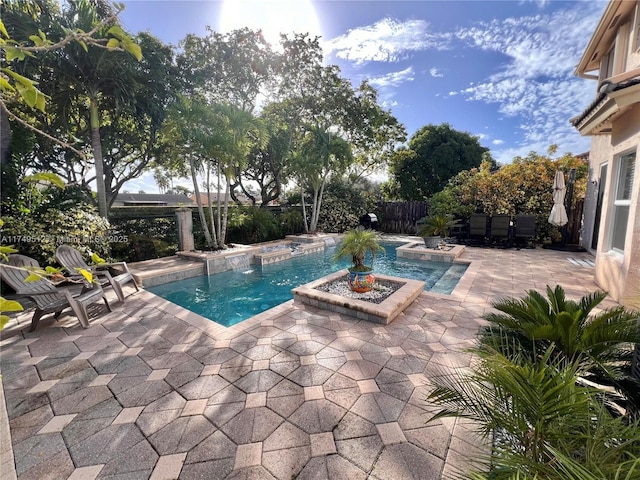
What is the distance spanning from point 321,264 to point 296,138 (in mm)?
9720

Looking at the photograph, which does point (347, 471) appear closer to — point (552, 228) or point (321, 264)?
point (321, 264)

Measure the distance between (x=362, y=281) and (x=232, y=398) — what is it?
314 centimetres

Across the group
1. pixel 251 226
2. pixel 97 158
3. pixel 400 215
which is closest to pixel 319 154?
pixel 251 226

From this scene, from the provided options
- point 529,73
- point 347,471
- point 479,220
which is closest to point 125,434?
point 347,471

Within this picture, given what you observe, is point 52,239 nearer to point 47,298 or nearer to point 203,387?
point 47,298

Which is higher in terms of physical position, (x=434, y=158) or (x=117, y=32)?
(x=434, y=158)

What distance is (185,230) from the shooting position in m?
9.23

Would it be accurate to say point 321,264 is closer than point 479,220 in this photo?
Yes

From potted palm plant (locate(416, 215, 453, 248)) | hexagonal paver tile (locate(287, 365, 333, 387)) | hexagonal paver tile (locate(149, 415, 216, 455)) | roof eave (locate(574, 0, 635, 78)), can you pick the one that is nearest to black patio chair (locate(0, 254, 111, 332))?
hexagonal paver tile (locate(149, 415, 216, 455))

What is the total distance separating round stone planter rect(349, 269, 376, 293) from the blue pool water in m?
0.95

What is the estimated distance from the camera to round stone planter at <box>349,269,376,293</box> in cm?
514

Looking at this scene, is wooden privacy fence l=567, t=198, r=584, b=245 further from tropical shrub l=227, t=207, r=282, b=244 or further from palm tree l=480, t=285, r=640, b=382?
tropical shrub l=227, t=207, r=282, b=244

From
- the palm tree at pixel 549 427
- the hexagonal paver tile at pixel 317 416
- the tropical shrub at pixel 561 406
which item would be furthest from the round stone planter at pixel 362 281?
the palm tree at pixel 549 427

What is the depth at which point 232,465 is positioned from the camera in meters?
1.93
